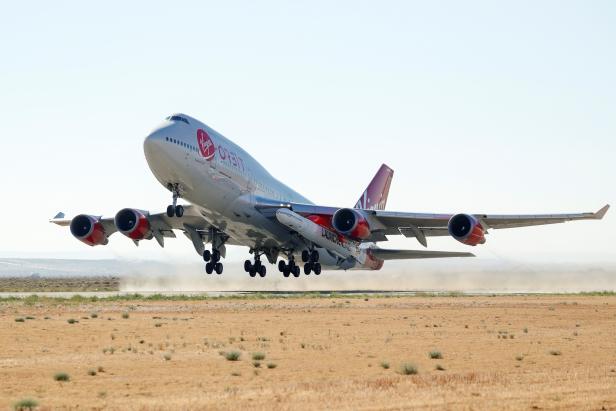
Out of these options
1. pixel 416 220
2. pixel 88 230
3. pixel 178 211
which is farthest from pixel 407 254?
pixel 178 211

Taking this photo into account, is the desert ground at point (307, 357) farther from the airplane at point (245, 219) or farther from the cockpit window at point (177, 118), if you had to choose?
the cockpit window at point (177, 118)

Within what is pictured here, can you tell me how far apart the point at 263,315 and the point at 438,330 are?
9302mm

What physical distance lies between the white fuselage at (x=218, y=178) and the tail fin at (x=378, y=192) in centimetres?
1226

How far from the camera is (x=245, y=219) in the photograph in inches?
1812

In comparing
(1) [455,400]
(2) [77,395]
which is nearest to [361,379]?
(1) [455,400]

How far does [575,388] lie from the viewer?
1820 cm

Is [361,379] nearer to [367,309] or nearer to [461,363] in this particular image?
[461,363]

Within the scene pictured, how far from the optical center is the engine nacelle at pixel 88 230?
2092 inches

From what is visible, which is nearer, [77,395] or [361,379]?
[77,395]

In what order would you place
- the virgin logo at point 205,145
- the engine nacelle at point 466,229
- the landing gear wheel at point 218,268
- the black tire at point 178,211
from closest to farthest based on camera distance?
the virgin logo at point 205,145, the black tire at point 178,211, the engine nacelle at point 466,229, the landing gear wheel at point 218,268

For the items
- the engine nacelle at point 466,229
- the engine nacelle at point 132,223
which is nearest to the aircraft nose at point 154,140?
the engine nacelle at point 132,223

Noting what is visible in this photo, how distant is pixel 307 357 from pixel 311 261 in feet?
91.0

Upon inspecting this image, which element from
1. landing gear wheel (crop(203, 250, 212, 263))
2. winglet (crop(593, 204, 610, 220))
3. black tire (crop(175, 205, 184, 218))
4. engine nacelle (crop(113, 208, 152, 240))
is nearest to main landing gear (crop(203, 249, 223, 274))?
landing gear wheel (crop(203, 250, 212, 263))

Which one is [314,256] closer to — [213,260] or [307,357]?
[213,260]
